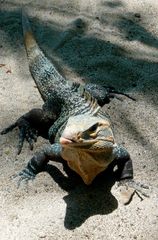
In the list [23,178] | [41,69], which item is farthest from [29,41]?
[23,178]

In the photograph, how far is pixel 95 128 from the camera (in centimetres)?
372

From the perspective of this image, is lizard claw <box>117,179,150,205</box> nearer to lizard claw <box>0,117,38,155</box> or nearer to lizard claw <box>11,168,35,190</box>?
lizard claw <box>11,168,35,190</box>

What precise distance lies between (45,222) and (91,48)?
2766 mm

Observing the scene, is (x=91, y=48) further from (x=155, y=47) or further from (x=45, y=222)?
(x=45, y=222)

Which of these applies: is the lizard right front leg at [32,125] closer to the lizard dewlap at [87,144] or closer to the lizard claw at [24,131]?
the lizard claw at [24,131]

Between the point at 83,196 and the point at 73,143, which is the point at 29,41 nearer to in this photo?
Result: the point at 83,196

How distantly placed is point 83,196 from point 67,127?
0.85m

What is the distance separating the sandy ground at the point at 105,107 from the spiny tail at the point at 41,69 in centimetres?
12

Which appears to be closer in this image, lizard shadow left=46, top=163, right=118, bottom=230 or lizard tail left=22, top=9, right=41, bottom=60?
lizard shadow left=46, top=163, right=118, bottom=230

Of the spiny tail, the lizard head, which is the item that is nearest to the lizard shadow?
the lizard head

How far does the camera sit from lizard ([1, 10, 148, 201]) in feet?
12.0

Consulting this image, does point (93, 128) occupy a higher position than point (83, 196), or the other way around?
point (93, 128)

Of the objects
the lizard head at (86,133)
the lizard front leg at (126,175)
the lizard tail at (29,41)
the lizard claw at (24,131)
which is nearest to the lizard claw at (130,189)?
the lizard front leg at (126,175)

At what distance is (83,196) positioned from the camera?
4.17m
